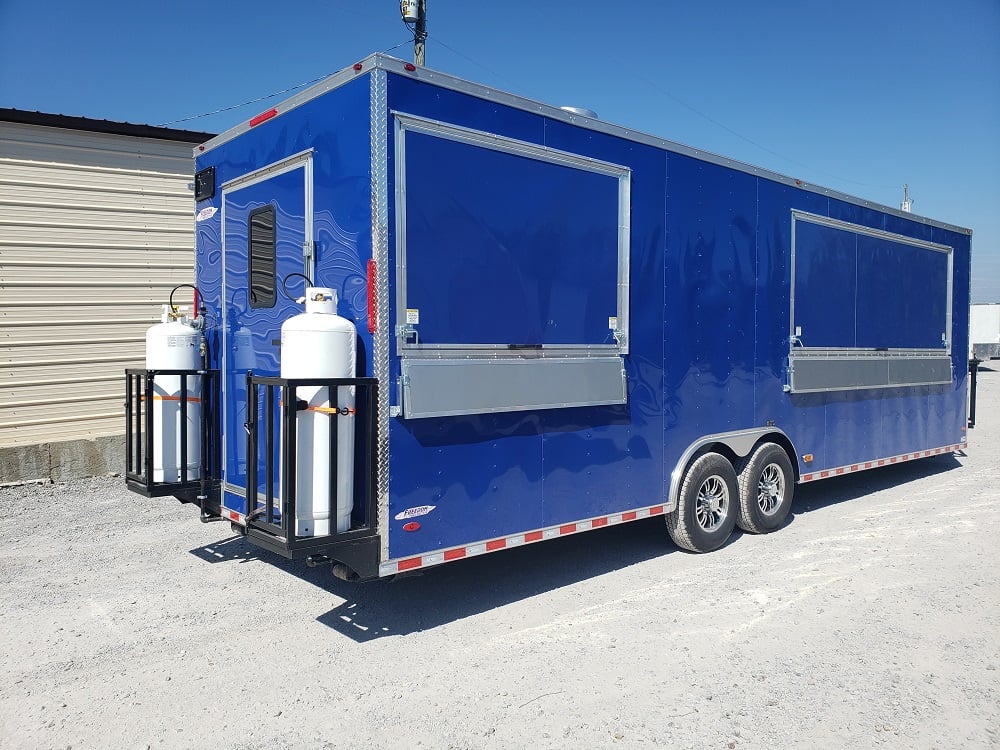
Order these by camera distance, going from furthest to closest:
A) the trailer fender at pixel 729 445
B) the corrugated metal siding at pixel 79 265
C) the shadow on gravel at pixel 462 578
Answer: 1. the corrugated metal siding at pixel 79 265
2. the trailer fender at pixel 729 445
3. the shadow on gravel at pixel 462 578

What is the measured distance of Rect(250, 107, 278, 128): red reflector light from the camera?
5.04m

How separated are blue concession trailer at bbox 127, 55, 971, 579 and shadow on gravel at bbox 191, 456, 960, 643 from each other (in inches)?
21.9

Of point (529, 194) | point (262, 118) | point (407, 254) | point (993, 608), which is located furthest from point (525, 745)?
point (262, 118)

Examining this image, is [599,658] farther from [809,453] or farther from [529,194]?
[809,453]

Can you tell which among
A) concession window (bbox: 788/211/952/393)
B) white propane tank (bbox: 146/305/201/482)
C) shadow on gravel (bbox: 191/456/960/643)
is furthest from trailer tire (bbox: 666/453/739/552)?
white propane tank (bbox: 146/305/201/482)

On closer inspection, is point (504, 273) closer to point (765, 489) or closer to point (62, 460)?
point (765, 489)

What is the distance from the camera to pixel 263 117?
5148 millimetres

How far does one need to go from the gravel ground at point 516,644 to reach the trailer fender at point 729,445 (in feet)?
2.17

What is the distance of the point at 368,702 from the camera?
12.8 ft

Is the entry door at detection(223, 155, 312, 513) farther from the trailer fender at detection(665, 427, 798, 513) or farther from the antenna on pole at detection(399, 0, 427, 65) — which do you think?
the antenna on pole at detection(399, 0, 427, 65)

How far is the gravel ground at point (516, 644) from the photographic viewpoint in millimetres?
3654

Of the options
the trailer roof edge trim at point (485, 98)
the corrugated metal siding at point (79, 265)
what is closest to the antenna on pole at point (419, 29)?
the corrugated metal siding at point (79, 265)

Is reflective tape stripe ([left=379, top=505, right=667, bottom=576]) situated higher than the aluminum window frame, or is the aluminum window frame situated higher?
the aluminum window frame

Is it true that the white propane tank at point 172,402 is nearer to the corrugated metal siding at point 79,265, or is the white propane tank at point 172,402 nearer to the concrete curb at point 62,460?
the concrete curb at point 62,460
